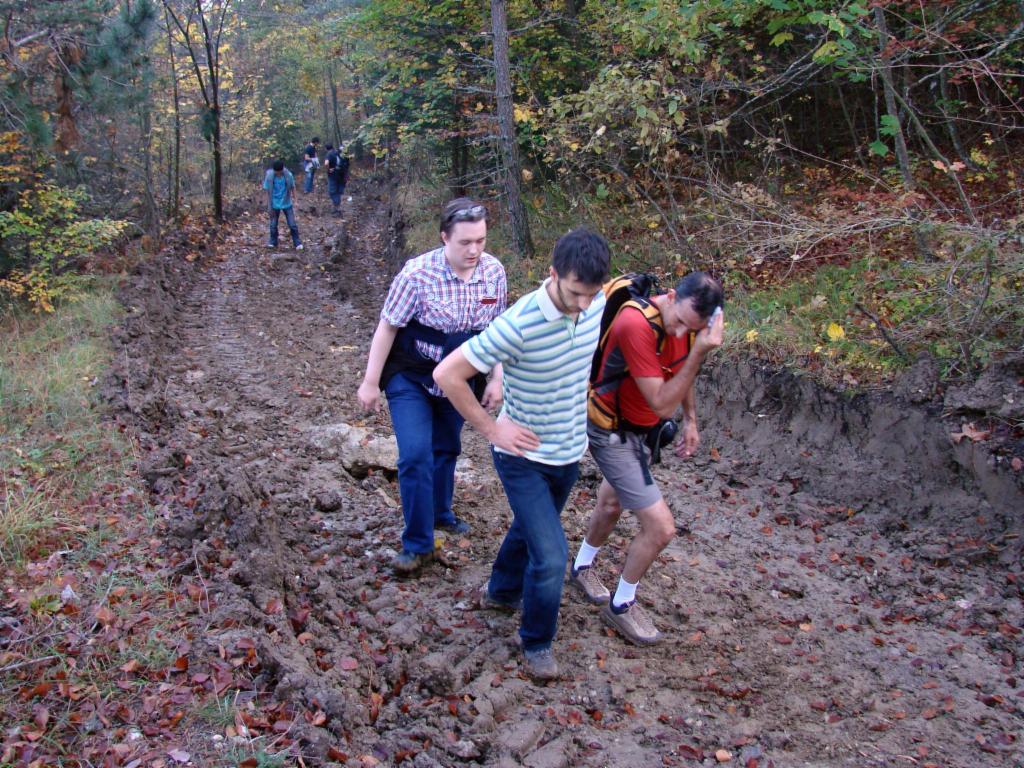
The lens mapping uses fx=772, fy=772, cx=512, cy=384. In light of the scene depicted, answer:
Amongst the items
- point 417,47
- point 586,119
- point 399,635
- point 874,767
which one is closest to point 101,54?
point 417,47

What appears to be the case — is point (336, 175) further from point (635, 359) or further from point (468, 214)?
point (635, 359)

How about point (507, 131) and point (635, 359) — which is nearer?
point (635, 359)

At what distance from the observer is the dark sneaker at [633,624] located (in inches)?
161

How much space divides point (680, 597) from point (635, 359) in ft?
Answer: 6.19

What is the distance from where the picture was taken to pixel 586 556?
177 inches

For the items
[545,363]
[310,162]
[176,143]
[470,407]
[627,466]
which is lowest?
[627,466]

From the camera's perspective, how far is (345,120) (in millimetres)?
41062


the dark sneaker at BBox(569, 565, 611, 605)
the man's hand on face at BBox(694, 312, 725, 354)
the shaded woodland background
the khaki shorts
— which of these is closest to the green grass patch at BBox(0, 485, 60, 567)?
the dark sneaker at BBox(569, 565, 611, 605)

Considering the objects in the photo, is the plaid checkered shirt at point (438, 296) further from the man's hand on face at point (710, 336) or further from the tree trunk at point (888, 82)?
the tree trunk at point (888, 82)

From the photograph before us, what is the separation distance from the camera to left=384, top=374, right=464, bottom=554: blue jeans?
4355 mm

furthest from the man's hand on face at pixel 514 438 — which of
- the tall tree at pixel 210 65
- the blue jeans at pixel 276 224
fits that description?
the tall tree at pixel 210 65

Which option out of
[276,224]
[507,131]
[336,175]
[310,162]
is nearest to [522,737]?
[507,131]

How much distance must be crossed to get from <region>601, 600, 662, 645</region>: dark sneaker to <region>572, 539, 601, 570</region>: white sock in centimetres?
34

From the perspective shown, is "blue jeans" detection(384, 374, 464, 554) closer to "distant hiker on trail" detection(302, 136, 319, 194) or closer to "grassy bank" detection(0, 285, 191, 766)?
"grassy bank" detection(0, 285, 191, 766)
